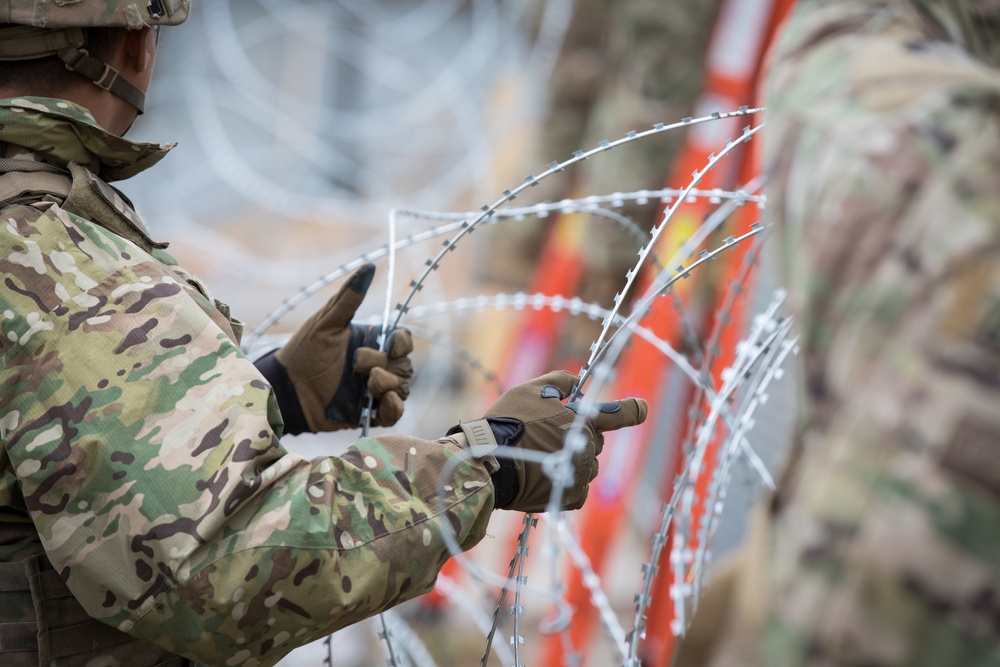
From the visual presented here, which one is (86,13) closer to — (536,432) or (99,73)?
(99,73)

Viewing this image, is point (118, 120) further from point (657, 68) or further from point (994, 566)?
point (657, 68)

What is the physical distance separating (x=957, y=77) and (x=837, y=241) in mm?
221

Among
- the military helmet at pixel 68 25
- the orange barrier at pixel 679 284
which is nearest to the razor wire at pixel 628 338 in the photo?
the military helmet at pixel 68 25

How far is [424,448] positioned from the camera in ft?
5.21

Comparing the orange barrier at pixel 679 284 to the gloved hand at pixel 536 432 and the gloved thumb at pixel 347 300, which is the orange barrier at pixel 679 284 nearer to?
the gloved thumb at pixel 347 300

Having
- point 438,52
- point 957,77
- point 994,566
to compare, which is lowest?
point 438,52

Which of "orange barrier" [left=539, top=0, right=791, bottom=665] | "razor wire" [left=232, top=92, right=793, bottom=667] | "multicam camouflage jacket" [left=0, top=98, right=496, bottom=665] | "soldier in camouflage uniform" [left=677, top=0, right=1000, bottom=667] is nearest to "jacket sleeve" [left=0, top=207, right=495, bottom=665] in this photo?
"multicam camouflage jacket" [left=0, top=98, right=496, bottom=665]

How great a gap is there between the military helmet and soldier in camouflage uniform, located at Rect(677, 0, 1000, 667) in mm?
1125

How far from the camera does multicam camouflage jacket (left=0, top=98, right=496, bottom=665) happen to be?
54.6 inches

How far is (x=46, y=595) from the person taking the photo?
1569mm

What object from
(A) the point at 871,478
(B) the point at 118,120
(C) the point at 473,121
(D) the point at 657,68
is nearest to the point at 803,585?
(A) the point at 871,478

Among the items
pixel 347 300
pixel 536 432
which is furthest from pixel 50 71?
pixel 536 432

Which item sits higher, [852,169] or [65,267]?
[852,169]

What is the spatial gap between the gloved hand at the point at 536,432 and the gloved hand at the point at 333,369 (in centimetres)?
45
